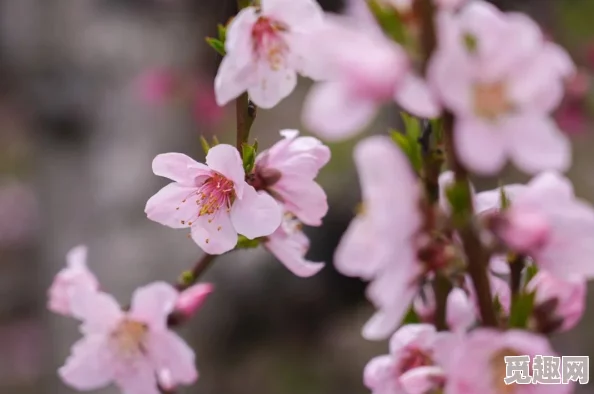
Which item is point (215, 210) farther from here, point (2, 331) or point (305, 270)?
point (2, 331)

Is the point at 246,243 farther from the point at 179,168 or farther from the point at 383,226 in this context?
the point at 383,226

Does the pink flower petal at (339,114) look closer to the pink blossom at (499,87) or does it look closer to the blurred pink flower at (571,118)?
the pink blossom at (499,87)

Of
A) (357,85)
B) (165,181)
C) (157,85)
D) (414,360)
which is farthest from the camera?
(157,85)

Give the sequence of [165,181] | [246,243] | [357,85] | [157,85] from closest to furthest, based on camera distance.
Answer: [357,85] → [246,243] → [165,181] → [157,85]

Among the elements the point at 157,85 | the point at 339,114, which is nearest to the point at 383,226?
the point at 339,114

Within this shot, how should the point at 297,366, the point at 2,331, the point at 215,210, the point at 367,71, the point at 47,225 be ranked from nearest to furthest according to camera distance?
1. the point at 367,71
2. the point at 215,210
3. the point at 47,225
4. the point at 297,366
5. the point at 2,331

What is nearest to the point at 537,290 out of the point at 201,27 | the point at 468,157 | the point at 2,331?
the point at 468,157

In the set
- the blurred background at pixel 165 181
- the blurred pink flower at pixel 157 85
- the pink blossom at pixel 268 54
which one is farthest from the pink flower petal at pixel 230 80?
the blurred pink flower at pixel 157 85
